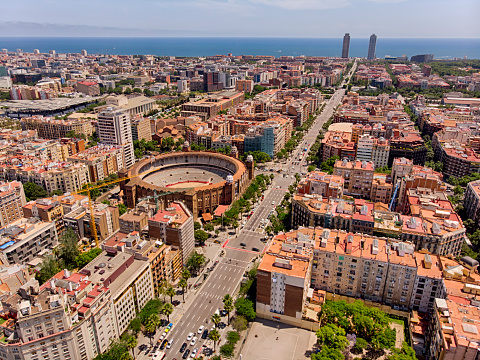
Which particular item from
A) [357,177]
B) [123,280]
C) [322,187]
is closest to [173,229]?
[123,280]

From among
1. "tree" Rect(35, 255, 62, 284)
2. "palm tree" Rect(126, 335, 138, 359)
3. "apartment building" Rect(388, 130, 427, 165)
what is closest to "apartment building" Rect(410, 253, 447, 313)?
"palm tree" Rect(126, 335, 138, 359)

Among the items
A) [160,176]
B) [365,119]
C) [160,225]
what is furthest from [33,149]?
[365,119]

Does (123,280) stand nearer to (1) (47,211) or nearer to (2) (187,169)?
(1) (47,211)

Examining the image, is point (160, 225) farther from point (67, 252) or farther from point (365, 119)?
point (365, 119)

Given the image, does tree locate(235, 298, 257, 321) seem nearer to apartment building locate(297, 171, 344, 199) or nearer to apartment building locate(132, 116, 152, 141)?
apartment building locate(297, 171, 344, 199)

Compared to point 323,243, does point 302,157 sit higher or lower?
lower
